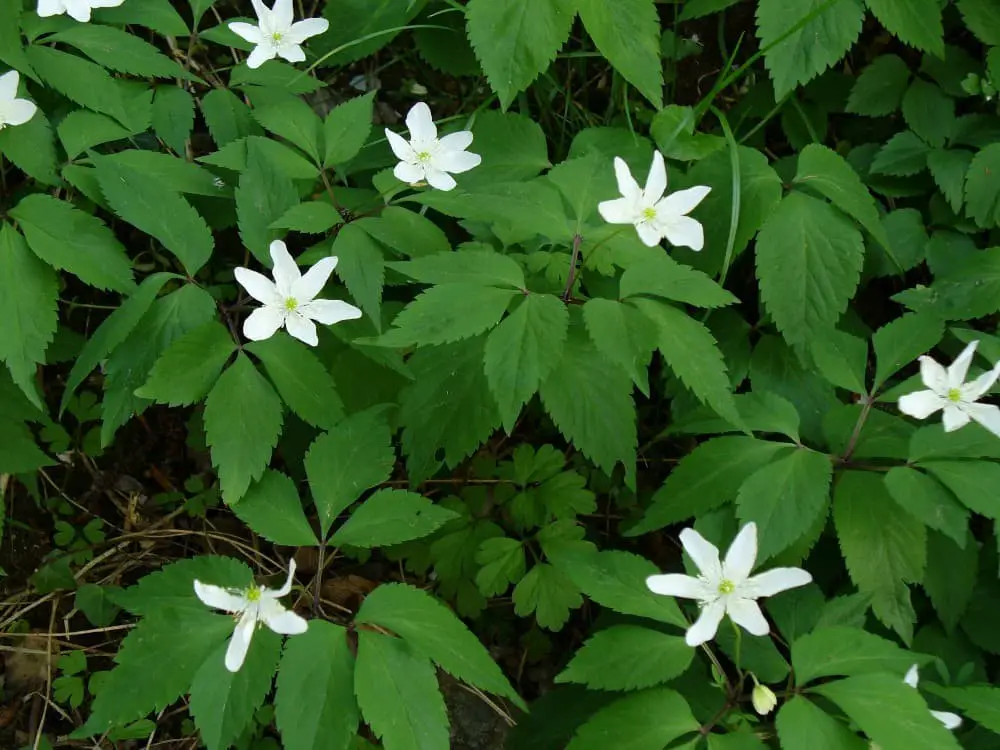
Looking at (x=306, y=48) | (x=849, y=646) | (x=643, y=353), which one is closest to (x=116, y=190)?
(x=306, y=48)

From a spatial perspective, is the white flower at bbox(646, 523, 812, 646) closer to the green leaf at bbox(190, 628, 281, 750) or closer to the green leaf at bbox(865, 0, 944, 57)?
the green leaf at bbox(190, 628, 281, 750)

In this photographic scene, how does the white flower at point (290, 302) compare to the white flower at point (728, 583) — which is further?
the white flower at point (290, 302)

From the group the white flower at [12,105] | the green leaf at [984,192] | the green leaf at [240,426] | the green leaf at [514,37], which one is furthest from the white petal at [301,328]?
the green leaf at [984,192]

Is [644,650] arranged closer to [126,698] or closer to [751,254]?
[126,698]

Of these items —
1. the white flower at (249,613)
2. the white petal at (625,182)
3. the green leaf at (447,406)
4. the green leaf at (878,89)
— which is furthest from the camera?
the green leaf at (878,89)

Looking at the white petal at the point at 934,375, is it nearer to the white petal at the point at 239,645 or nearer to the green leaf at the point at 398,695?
the green leaf at the point at 398,695

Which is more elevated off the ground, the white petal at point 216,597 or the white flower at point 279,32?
the white flower at point 279,32

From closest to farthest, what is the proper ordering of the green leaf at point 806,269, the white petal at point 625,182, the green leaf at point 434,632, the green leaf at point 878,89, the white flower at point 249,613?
the white flower at point 249,613, the green leaf at point 434,632, the white petal at point 625,182, the green leaf at point 806,269, the green leaf at point 878,89

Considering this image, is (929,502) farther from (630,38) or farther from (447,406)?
(630,38)
